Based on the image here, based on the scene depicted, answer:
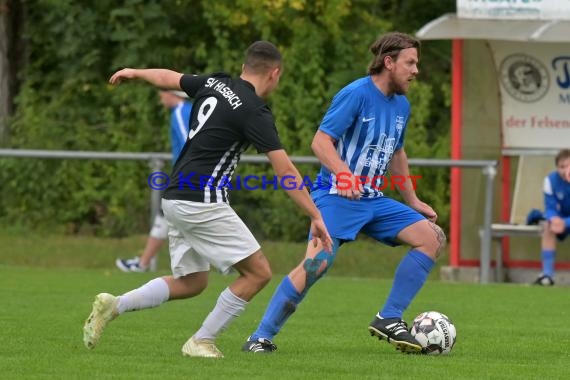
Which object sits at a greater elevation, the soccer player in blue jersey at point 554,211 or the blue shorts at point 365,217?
the blue shorts at point 365,217

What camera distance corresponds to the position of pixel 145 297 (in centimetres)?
790

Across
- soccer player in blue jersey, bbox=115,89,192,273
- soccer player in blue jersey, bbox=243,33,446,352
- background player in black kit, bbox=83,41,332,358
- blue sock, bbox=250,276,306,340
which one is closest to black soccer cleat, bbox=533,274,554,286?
soccer player in blue jersey, bbox=115,89,192,273

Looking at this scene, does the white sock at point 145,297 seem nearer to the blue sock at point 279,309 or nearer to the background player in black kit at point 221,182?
the background player in black kit at point 221,182

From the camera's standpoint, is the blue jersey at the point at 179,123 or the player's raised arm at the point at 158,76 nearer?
the player's raised arm at the point at 158,76

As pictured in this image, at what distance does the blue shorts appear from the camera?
8180 millimetres

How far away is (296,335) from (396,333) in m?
1.22

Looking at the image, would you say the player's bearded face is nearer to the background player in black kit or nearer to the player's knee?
the background player in black kit

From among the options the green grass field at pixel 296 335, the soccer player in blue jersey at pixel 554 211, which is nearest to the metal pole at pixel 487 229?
the soccer player in blue jersey at pixel 554 211

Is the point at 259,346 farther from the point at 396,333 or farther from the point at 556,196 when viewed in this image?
the point at 556,196

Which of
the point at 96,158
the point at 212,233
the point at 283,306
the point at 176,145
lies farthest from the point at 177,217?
the point at 96,158

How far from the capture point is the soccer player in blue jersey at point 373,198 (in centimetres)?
812

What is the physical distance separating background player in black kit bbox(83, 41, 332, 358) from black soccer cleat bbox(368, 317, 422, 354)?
0.79 metres

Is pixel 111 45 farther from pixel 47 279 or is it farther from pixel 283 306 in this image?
pixel 283 306

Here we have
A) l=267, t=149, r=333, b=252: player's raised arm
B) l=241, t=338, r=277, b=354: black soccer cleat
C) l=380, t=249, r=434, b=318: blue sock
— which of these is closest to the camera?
l=267, t=149, r=333, b=252: player's raised arm
